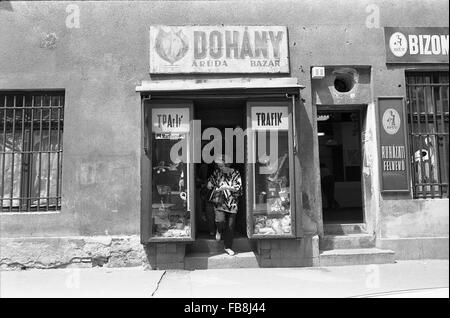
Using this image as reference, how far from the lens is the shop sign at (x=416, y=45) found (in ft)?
24.2

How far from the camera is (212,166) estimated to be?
26.0ft

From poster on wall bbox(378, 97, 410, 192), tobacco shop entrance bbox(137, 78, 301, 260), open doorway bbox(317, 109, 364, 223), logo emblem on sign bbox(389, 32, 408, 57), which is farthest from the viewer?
open doorway bbox(317, 109, 364, 223)

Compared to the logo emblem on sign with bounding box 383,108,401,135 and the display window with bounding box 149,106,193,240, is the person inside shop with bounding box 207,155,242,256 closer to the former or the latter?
the display window with bounding box 149,106,193,240

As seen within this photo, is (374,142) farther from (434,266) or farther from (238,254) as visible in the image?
(238,254)

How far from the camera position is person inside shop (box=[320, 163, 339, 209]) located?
10.0 metres

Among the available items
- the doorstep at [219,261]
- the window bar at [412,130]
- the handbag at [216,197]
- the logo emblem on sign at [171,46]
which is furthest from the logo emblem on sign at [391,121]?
the logo emblem on sign at [171,46]

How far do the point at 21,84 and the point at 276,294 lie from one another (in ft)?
17.5

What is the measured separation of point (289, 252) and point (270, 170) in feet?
4.58

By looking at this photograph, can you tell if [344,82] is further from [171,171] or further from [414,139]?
[171,171]

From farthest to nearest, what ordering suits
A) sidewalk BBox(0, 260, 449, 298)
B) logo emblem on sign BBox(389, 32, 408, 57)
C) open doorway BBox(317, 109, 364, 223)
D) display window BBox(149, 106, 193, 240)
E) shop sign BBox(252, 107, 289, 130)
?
open doorway BBox(317, 109, 364, 223)
logo emblem on sign BBox(389, 32, 408, 57)
shop sign BBox(252, 107, 289, 130)
display window BBox(149, 106, 193, 240)
sidewalk BBox(0, 260, 449, 298)

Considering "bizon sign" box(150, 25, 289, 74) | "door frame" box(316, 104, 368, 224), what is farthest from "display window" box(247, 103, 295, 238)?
"door frame" box(316, 104, 368, 224)

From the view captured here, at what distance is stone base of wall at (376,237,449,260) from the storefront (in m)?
0.02

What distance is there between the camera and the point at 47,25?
715 centimetres

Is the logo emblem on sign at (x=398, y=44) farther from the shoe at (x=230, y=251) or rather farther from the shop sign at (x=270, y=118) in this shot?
the shoe at (x=230, y=251)
